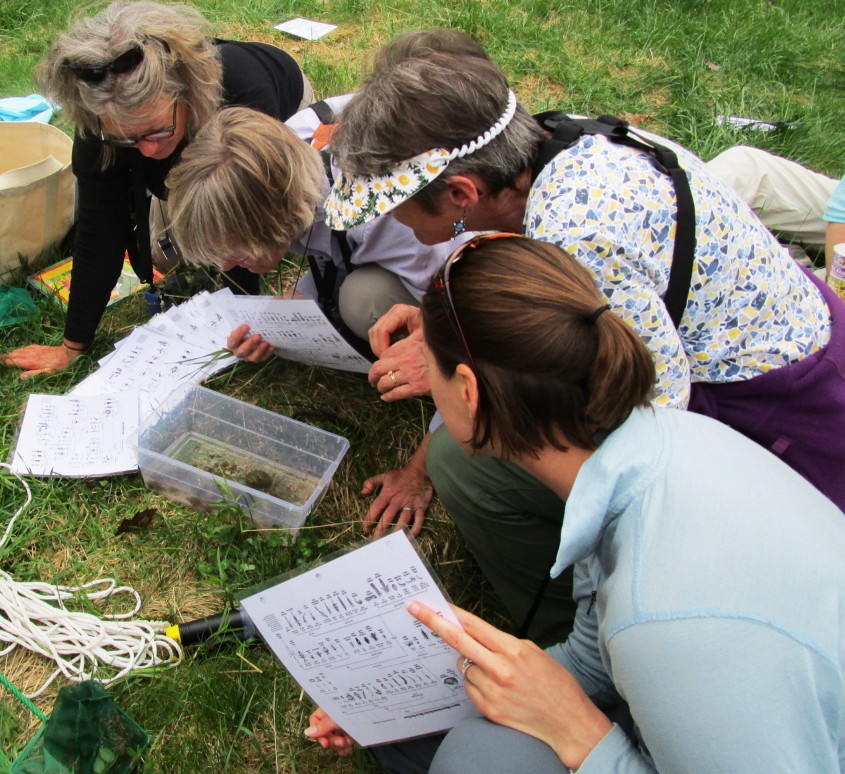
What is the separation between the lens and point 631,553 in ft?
3.46

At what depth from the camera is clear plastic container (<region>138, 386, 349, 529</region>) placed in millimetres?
2080

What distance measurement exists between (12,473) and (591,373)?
1.84 meters

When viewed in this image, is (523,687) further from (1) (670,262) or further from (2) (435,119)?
(2) (435,119)

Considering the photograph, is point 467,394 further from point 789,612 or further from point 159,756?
point 159,756

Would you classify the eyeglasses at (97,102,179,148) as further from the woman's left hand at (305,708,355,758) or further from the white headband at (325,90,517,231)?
the woman's left hand at (305,708,355,758)

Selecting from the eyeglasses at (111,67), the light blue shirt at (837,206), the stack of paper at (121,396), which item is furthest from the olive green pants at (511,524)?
the light blue shirt at (837,206)

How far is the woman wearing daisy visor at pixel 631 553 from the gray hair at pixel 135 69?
127cm

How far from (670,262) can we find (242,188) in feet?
3.27

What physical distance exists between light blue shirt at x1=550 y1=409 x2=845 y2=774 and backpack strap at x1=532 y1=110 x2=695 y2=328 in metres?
0.47

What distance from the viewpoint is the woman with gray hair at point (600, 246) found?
1480 mm

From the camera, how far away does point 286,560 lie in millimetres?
2025

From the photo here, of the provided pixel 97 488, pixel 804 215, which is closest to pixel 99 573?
pixel 97 488

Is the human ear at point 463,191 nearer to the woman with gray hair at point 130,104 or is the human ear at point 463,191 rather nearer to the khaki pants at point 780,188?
the woman with gray hair at point 130,104

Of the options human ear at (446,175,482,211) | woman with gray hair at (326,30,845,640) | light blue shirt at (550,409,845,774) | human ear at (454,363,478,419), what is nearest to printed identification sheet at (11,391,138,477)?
woman with gray hair at (326,30,845,640)
